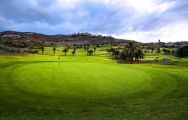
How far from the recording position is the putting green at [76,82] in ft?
114

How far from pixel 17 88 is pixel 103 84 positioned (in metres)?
11.3

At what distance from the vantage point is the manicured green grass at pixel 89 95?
2723cm

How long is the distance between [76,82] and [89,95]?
5789 millimetres

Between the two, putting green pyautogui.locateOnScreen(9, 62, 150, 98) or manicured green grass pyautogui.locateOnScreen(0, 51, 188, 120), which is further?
putting green pyautogui.locateOnScreen(9, 62, 150, 98)

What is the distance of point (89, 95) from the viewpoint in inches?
1314

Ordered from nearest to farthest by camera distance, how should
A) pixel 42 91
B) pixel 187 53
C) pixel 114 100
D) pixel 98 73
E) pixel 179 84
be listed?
pixel 114 100 < pixel 42 91 < pixel 179 84 < pixel 98 73 < pixel 187 53

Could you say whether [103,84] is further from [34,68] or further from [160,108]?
[34,68]

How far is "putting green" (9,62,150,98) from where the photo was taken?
34.7 metres

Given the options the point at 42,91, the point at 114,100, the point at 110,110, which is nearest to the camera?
the point at 110,110

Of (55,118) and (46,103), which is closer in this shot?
(55,118)

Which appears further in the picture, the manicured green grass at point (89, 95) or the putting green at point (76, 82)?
the putting green at point (76, 82)

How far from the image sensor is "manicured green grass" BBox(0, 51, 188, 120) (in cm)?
2723

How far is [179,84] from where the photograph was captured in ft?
138

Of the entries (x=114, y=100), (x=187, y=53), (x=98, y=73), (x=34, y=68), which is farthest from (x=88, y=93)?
(x=187, y=53)
